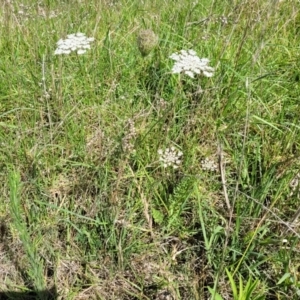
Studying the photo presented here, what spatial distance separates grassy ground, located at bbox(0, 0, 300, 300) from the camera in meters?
1.26

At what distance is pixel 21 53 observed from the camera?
1.95m

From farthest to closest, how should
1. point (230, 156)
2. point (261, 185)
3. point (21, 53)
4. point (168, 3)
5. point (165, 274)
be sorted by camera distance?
point (168, 3) → point (21, 53) → point (230, 156) → point (261, 185) → point (165, 274)

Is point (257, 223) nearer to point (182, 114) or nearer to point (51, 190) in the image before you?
point (182, 114)

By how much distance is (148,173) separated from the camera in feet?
4.88

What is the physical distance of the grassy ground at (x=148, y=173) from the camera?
1263 mm

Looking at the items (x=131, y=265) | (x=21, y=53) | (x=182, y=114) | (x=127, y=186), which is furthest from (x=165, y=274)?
(x=21, y=53)

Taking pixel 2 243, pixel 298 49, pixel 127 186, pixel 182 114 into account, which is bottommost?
pixel 2 243

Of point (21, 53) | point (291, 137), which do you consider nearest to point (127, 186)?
point (291, 137)

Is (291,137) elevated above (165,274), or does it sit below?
above

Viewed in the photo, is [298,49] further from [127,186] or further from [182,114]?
[127,186]

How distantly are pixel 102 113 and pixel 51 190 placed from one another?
1.23ft

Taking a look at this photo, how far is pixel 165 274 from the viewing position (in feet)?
4.16

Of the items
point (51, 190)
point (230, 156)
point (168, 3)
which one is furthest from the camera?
point (168, 3)

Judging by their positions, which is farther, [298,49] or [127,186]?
[298,49]
